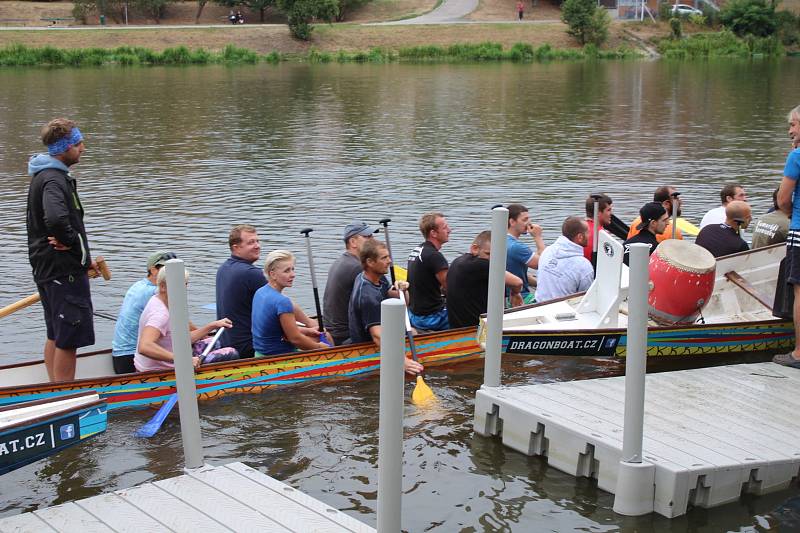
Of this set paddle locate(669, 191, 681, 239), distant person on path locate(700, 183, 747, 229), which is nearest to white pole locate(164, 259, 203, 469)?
paddle locate(669, 191, 681, 239)

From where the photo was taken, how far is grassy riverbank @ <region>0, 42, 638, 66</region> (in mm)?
55000

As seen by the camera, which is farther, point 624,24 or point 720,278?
point 624,24

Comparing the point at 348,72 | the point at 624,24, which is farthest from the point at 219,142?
the point at 624,24

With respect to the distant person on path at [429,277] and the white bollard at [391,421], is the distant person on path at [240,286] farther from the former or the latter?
the white bollard at [391,421]

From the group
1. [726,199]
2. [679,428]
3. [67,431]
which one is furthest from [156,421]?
[726,199]

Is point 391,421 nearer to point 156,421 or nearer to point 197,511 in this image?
point 197,511

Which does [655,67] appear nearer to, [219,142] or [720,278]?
[219,142]

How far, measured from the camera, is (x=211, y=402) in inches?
358

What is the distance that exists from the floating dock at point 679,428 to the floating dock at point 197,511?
6.87 ft

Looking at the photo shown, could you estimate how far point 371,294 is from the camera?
928 cm

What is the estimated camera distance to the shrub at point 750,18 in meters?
65.4

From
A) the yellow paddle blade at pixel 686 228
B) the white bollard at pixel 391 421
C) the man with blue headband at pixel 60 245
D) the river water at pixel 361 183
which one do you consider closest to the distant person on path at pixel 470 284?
the river water at pixel 361 183

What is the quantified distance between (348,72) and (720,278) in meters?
41.0

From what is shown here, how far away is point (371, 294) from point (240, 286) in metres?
1.21
